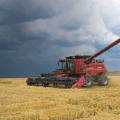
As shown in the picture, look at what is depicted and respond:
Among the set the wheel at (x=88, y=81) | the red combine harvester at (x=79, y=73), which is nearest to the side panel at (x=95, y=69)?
the red combine harvester at (x=79, y=73)

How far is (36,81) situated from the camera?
39.5m

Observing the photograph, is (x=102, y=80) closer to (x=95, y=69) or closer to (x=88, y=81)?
(x=95, y=69)

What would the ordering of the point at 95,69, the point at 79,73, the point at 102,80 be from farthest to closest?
1. the point at 102,80
2. the point at 95,69
3. the point at 79,73

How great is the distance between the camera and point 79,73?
3797 centimetres

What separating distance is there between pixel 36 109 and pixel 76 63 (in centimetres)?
2044

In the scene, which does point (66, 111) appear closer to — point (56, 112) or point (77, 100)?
point (56, 112)

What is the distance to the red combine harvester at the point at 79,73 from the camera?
120 feet

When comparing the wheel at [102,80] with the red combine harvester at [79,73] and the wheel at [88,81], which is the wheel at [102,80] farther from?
the wheel at [88,81]

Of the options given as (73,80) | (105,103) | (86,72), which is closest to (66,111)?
(105,103)

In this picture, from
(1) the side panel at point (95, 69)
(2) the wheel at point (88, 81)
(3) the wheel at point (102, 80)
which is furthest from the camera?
(3) the wheel at point (102, 80)

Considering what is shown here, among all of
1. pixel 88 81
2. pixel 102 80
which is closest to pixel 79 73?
pixel 88 81

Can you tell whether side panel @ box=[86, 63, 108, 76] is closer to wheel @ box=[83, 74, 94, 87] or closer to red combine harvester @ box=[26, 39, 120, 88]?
red combine harvester @ box=[26, 39, 120, 88]

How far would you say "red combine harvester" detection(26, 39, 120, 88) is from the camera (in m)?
36.7

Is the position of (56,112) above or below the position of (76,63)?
below
